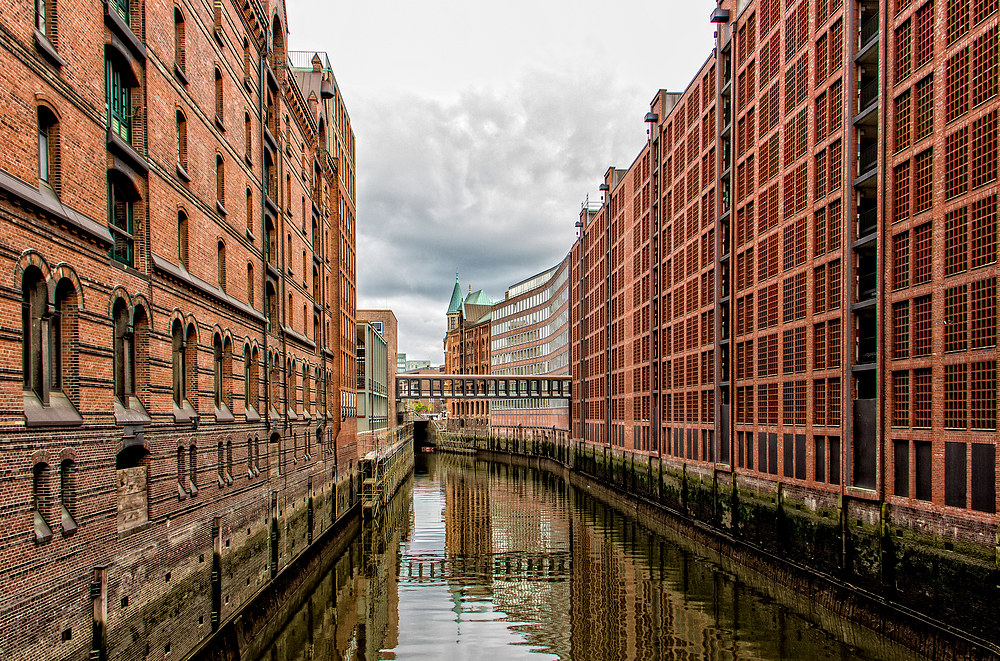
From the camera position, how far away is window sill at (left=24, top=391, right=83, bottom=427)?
35.3ft

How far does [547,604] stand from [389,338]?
6165 cm

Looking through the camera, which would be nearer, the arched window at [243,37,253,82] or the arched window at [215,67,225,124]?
the arched window at [215,67,225,124]

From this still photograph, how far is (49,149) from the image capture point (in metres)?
11.7

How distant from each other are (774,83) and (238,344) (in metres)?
23.5

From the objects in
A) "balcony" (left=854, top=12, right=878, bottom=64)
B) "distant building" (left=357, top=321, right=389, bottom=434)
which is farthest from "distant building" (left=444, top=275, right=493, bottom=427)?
"balcony" (left=854, top=12, right=878, bottom=64)

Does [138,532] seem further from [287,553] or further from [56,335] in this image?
[287,553]

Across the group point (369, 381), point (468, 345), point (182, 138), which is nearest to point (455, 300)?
point (468, 345)

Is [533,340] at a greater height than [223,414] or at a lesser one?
greater

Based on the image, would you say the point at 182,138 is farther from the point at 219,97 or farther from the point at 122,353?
the point at 122,353

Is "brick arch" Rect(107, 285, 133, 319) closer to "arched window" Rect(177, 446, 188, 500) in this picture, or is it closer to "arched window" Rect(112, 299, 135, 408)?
"arched window" Rect(112, 299, 135, 408)

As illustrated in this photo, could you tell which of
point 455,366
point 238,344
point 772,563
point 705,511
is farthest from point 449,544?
point 455,366

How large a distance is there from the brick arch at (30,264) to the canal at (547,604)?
37.6ft

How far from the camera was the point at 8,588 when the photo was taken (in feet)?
32.5

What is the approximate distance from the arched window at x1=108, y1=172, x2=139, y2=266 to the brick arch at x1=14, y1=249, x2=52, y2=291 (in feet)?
10.1
